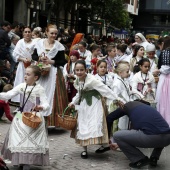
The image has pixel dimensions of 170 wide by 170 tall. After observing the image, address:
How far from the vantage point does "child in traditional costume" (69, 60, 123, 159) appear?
287 inches

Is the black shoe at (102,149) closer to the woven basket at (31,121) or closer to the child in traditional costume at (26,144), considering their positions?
the child in traditional costume at (26,144)

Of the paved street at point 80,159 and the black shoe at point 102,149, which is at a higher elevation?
the black shoe at point 102,149

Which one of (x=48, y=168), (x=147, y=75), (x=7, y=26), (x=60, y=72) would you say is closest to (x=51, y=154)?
(x=48, y=168)

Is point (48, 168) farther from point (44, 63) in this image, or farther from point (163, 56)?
point (163, 56)

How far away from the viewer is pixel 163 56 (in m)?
9.15

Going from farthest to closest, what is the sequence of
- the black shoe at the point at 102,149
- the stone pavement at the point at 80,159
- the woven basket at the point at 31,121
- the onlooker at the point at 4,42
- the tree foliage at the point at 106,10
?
the tree foliage at the point at 106,10
the onlooker at the point at 4,42
the black shoe at the point at 102,149
the stone pavement at the point at 80,159
the woven basket at the point at 31,121

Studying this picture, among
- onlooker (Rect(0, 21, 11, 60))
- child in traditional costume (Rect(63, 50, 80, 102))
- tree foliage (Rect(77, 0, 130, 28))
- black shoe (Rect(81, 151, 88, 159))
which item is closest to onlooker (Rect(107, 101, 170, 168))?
black shoe (Rect(81, 151, 88, 159))

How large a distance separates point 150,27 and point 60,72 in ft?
248

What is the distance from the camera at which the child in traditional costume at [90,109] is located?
730 cm

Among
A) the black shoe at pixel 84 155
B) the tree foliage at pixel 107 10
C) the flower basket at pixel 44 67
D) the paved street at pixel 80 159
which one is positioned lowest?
the paved street at pixel 80 159

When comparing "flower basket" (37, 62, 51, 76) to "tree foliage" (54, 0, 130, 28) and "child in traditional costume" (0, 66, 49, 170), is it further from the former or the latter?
"tree foliage" (54, 0, 130, 28)

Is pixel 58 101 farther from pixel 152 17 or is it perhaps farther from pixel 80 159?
pixel 152 17

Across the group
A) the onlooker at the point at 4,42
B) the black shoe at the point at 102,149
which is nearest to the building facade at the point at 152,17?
the onlooker at the point at 4,42

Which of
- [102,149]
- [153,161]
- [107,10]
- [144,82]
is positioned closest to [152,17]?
[107,10]
